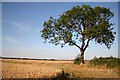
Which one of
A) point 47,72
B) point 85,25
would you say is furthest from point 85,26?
point 47,72

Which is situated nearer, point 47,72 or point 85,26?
point 47,72

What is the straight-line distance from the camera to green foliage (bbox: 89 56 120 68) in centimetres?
1317

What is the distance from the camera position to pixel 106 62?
45.5 ft

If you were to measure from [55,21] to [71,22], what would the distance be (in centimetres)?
147

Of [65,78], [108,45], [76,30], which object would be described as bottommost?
[65,78]

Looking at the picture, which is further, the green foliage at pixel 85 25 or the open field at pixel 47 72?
the green foliage at pixel 85 25

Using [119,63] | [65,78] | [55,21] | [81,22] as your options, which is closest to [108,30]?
[81,22]

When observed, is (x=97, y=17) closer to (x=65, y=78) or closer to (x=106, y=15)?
(x=106, y=15)

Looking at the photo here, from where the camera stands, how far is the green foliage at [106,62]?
13.2m

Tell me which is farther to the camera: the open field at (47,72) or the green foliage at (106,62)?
the green foliage at (106,62)

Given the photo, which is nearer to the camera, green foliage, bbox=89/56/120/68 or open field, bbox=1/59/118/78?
open field, bbox=1/59/118/78

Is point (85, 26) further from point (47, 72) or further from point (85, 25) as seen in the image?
point (47, 72)

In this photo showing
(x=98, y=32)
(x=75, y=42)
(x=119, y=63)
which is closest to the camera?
(x=119, y=63)

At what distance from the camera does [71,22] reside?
18.4m
